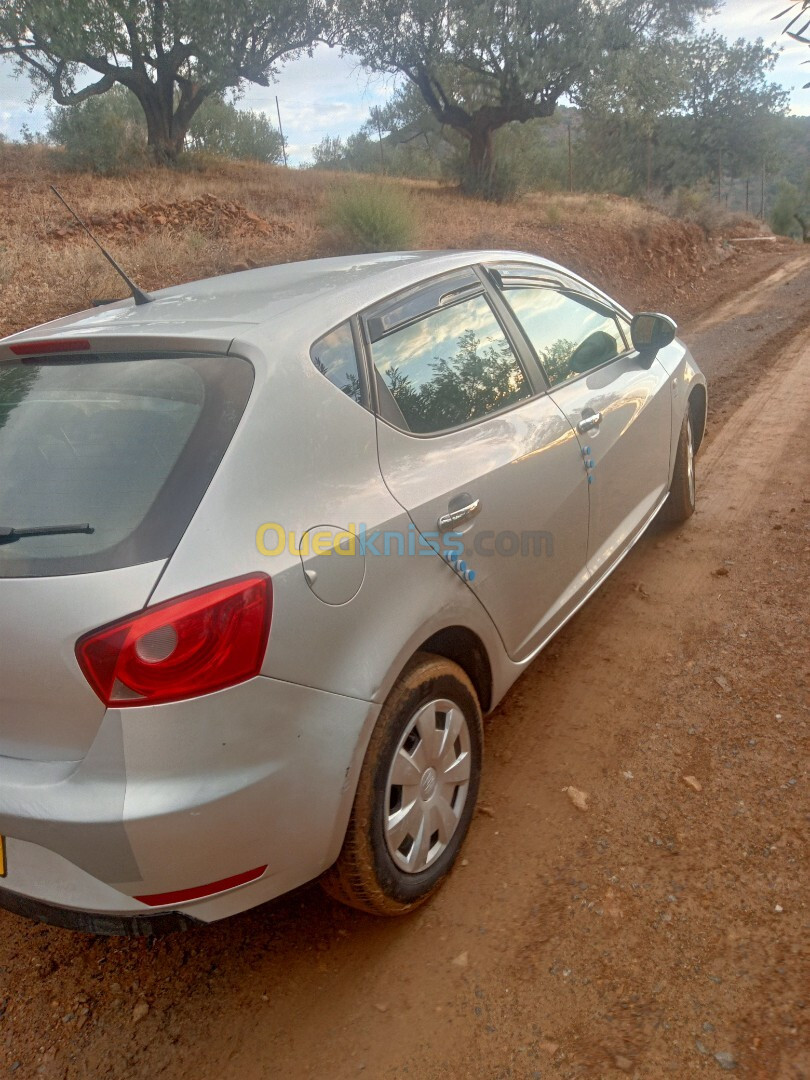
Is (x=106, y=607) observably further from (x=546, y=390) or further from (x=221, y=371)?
(x=546, y=390)

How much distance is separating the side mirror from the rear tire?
58cm

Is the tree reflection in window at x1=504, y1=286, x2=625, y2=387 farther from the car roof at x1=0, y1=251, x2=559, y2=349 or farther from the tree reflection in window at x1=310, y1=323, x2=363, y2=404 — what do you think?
the tree reflection in window at x1=310, y1=323, x2=363, y2=404

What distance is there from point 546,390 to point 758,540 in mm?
2004

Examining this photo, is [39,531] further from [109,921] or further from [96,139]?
[96,139]

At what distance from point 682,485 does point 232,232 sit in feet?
34.6

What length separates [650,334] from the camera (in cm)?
386

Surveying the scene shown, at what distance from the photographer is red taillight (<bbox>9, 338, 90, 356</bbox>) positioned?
214cm

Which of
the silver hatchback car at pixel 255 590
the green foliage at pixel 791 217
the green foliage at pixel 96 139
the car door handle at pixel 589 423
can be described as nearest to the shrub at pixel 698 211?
the green foliage at pixel 96 139

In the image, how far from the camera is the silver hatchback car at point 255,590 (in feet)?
5.41

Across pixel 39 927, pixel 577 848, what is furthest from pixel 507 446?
pixel 39 927

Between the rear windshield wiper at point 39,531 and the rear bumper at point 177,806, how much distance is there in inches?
15.7

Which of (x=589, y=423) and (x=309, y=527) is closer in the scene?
(x=309, y=527)

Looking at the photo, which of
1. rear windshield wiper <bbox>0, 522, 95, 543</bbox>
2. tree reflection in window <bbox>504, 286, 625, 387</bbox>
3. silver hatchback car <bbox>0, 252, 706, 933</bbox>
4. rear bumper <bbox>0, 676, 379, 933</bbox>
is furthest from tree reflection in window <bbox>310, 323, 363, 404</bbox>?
tree reflection in window <bbox>504, 286, 625, 387</bbox>

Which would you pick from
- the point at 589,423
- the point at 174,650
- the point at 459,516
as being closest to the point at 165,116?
the point at 589,423
